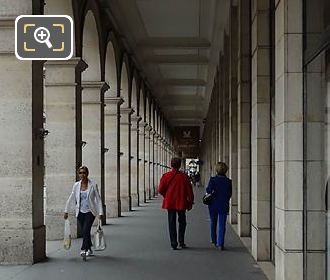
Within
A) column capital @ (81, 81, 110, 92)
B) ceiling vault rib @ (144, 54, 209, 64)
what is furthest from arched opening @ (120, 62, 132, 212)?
column capital @ (81, 81, 110, 92)

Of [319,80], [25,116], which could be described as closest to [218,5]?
[25,116]

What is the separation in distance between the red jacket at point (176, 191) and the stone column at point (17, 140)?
2.67 metres

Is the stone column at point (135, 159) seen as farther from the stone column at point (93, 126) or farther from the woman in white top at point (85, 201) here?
the woman in white top at point (85, 201)

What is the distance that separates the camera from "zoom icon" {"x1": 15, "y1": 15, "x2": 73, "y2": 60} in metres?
5.77

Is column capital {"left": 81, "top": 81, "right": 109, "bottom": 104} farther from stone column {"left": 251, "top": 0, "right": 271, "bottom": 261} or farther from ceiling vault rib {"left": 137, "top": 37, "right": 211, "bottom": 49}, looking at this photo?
stone column {"left": 251, "top": 0, "right": 271, "bottom": 261}

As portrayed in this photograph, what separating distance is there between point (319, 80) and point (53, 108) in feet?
28.3

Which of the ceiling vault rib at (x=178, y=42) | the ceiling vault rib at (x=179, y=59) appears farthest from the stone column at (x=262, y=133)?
the ceiling vault rib at (x=179, y=59)

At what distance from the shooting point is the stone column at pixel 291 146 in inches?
282

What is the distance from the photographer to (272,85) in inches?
406

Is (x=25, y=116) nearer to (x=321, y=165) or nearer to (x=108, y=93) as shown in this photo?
(x=321, y=165)

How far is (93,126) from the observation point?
1773 cm

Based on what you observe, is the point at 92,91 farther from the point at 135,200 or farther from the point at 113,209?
the point at 135,200

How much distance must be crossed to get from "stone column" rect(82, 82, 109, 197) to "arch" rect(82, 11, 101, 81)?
41 cm

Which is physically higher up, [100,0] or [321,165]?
[100,0]
